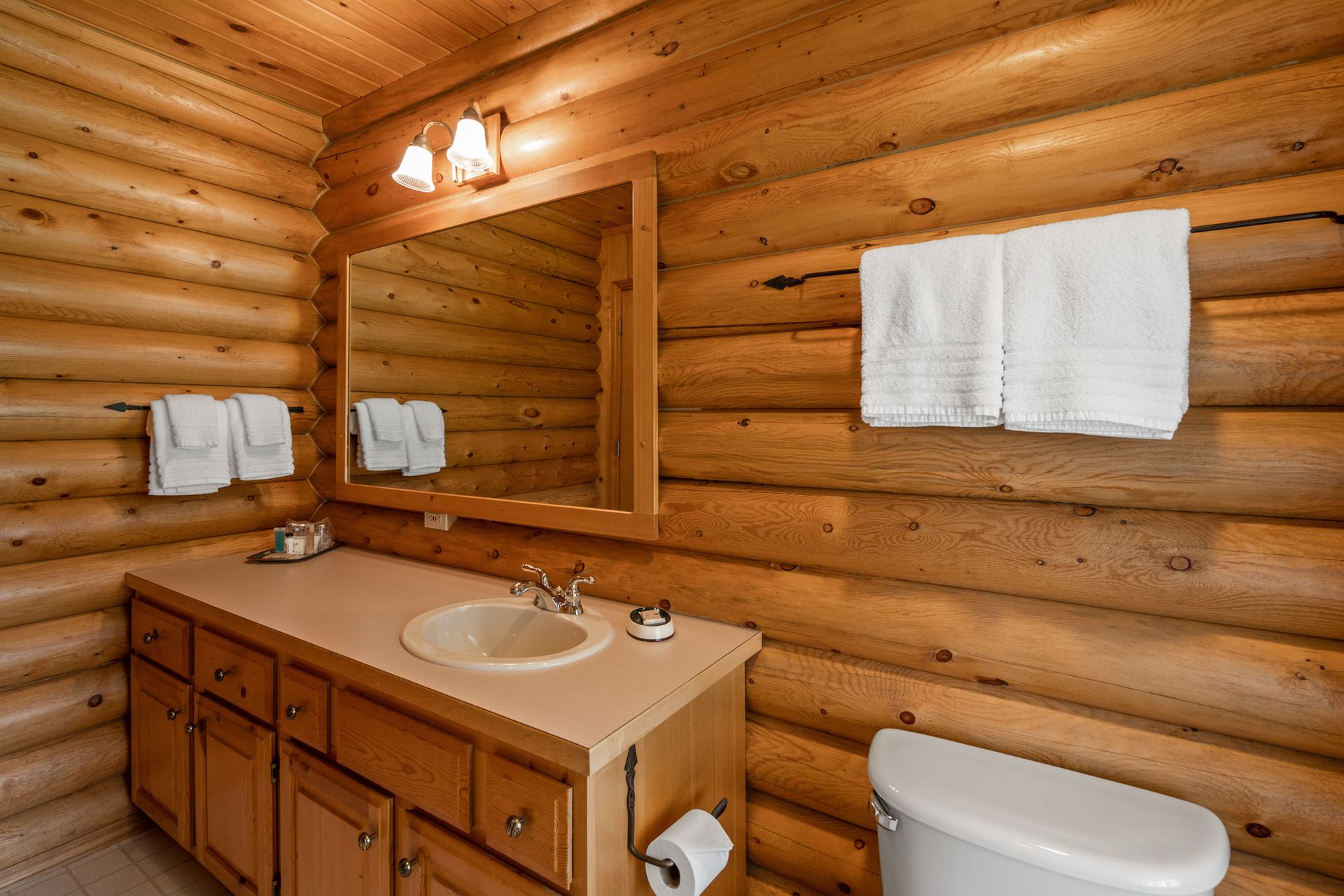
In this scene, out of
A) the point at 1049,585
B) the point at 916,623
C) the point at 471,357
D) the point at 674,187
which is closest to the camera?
the point at 1049,585

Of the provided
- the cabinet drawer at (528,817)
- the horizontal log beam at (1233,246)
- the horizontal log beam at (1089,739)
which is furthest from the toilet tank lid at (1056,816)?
the horizontal log beam at (1233,246)

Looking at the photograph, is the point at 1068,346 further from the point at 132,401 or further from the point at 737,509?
the point at 132,401

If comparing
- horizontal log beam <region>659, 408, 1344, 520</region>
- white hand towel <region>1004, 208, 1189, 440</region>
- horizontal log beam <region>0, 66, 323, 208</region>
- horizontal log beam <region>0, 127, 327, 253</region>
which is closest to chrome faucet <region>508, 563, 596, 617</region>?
horizontal log beam <region>659, 408, 1344, 520</region>

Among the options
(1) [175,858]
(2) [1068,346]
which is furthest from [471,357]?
(1) [175,858]

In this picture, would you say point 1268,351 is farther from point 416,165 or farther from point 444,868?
point 416,165

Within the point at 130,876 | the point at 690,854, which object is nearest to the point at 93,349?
the point at 130,876

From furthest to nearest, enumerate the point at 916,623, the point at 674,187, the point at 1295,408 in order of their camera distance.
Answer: the point at 674,187 → the point at 916,623 → the point at 1295,408

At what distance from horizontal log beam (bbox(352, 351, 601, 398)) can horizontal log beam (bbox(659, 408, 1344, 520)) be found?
1.26 feet

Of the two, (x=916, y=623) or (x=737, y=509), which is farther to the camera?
(x=737, y=509)

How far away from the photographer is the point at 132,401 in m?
2.19

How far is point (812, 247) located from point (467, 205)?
1233 millimetres

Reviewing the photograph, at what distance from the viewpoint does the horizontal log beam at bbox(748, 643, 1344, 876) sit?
1057 mm

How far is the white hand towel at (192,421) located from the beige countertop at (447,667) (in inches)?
17.9

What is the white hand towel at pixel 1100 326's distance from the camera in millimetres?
1049
